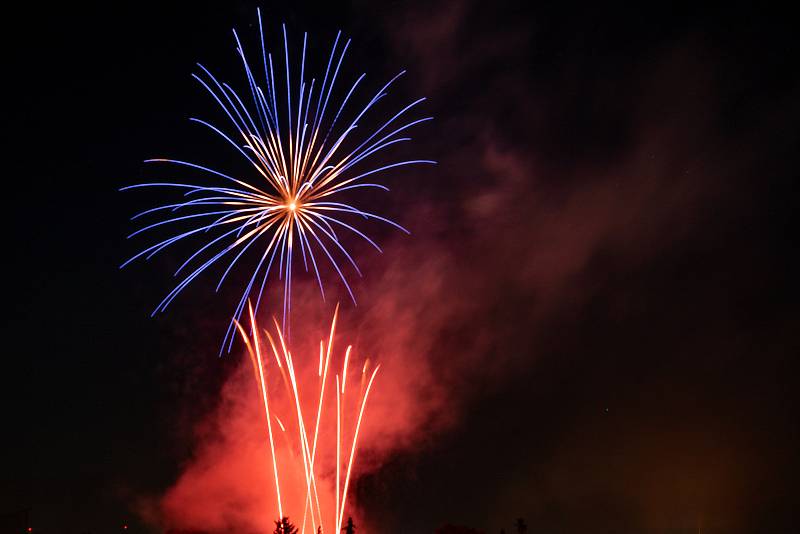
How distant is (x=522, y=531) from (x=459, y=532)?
655 centimetres

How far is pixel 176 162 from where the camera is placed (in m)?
19.3

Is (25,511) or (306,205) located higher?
(25,511)

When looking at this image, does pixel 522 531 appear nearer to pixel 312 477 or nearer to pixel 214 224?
pixel 312 477

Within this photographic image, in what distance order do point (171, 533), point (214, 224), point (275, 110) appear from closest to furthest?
point (275, 110) → point (214, 224) → point (171, 533)

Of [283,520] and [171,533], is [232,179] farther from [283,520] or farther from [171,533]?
[171,533]

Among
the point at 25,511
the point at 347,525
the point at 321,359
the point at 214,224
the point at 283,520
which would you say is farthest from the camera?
the point at 25,511

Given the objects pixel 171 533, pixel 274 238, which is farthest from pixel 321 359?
pixel 171 533

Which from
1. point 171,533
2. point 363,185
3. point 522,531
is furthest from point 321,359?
point 171,533

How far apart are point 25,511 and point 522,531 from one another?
33.5 m

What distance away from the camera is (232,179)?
2017 centimetres

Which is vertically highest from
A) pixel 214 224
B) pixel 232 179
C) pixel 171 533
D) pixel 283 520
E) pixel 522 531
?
pixel 171 533

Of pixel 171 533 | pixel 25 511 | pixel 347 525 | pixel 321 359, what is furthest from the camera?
pixel 171 533

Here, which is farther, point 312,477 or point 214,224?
point 312,477

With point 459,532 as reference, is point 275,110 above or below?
below
